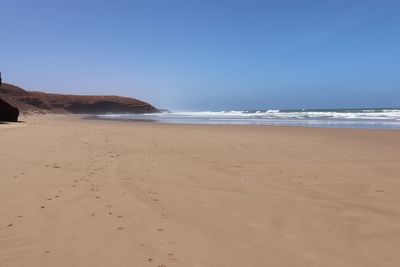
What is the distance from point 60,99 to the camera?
75.5 m

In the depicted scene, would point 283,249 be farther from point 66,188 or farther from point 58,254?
point 66,188

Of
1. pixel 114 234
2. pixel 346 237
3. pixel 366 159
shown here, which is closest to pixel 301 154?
pixel 366 159

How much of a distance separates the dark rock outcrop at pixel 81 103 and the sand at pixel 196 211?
214ft

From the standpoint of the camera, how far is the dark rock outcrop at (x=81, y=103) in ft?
221

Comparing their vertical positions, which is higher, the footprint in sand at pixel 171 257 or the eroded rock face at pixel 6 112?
the eroded rock face at pixel 6 112

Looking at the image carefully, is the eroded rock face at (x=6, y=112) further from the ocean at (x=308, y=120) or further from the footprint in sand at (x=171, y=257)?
the footprint in sand at (x=171, y=257)

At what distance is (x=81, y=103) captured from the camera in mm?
76312

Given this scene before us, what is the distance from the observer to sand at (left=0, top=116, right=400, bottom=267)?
3.12 metres

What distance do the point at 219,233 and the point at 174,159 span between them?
14.7 feet

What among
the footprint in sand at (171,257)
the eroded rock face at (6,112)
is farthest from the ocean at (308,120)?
the footprint in sand at (171,257)

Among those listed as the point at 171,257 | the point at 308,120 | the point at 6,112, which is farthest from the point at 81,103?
the point at 171,257

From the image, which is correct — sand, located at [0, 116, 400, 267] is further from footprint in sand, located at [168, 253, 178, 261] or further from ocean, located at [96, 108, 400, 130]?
ocean, located at [96, 108, 400, 130]

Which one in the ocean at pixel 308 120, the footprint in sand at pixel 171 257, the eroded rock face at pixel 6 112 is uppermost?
the eroded rock face at pixel 6 112

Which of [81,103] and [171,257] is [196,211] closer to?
[171,257]
